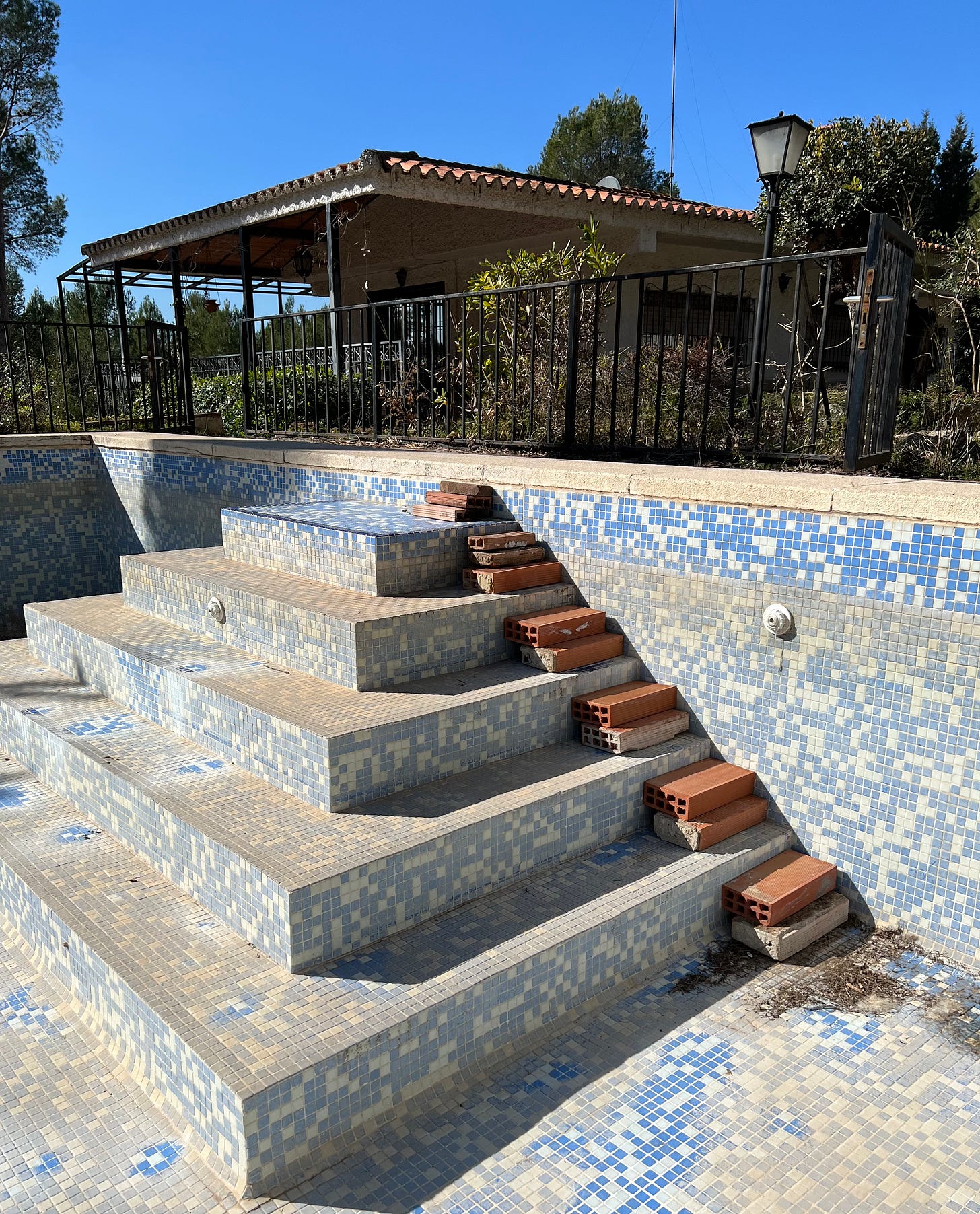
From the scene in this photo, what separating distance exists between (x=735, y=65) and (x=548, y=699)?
2268 inches

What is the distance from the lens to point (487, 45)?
4419 cm

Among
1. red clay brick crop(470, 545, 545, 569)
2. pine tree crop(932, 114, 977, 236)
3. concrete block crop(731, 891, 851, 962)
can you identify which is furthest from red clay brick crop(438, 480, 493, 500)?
pine tree crop(932, 114, 977, 236)

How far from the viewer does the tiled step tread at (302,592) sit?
3.61 m

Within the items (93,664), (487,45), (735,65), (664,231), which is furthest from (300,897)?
(735,65)

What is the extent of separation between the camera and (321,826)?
110 inches

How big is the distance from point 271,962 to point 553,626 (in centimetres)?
192

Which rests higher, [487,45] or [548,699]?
[487,45]

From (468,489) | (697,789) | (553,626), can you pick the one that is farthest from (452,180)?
(697,789)

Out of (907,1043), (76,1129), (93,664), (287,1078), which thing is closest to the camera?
A: (287,1078)

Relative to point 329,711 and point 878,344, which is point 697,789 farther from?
point 878,344

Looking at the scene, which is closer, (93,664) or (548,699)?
(548,699)

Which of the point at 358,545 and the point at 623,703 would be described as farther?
the point at 358,545

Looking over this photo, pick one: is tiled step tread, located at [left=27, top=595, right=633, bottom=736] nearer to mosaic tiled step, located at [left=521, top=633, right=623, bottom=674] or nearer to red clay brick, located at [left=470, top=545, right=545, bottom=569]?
mosaic tiled step, located at [left=521, top=633, right=623, bottom=674]

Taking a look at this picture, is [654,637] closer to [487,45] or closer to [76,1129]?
[76,1129]
